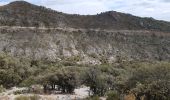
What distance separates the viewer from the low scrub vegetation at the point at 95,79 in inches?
2116

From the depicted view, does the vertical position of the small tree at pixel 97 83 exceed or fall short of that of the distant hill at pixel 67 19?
it falls short

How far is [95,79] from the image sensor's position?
233 feet

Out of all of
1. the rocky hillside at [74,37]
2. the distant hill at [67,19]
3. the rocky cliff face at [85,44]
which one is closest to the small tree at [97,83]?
the rocky hillside at [74,37]

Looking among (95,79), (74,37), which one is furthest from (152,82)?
(74,37)

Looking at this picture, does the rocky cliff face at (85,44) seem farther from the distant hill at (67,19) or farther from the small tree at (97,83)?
the small tree at (97,83)

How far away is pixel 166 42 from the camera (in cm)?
15538

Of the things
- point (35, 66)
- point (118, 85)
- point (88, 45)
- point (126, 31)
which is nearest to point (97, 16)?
point (126, 31)

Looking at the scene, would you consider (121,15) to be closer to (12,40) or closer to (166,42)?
(166,42)

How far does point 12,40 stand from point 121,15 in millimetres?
67377

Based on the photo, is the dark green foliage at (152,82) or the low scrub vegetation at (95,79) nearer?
the dark green foliage at (152,82)

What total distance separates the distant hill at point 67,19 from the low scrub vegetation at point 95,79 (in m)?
44.8

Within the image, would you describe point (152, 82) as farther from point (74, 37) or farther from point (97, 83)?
point (74, 37)

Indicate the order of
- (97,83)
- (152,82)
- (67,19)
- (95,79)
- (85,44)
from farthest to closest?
(67,19) → (85,44) → (95,79) → (97,83) → (152,82)

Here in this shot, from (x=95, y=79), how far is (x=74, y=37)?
7539 centimetres
